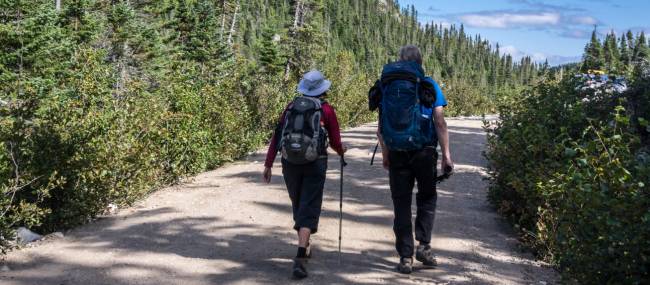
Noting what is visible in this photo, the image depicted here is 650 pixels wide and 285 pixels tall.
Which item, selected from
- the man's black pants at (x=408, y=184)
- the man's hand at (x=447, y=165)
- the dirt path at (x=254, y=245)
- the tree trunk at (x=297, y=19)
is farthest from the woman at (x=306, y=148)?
the tree trunk at (x=297, y=19)

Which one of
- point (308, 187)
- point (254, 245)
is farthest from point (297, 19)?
point (308, 187)

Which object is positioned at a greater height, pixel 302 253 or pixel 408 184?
pixel 408 184

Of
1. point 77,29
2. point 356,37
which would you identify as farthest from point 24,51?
point 356,37

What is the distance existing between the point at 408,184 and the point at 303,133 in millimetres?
1022

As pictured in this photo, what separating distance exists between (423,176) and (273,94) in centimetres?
1122

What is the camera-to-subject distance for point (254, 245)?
6156mm

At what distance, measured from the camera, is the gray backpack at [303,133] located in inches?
200

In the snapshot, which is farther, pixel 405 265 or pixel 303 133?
pixel 405 265

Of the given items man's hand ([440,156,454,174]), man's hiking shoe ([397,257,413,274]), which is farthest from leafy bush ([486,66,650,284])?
man's hiking shoe ([397,257,413,274])

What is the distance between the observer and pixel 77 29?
3067 centimetres

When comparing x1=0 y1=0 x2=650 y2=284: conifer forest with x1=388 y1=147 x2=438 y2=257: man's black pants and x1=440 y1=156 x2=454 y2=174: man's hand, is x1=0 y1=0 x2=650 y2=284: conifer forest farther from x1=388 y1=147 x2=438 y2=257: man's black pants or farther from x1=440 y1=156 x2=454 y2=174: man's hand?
x1=388 y1=147 x2=438 y2=257: man's black pants

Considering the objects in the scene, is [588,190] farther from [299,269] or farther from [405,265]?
[299,269]

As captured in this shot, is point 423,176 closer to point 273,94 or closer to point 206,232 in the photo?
point 206,232

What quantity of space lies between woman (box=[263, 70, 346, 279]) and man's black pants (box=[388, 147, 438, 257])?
1.87 feet
